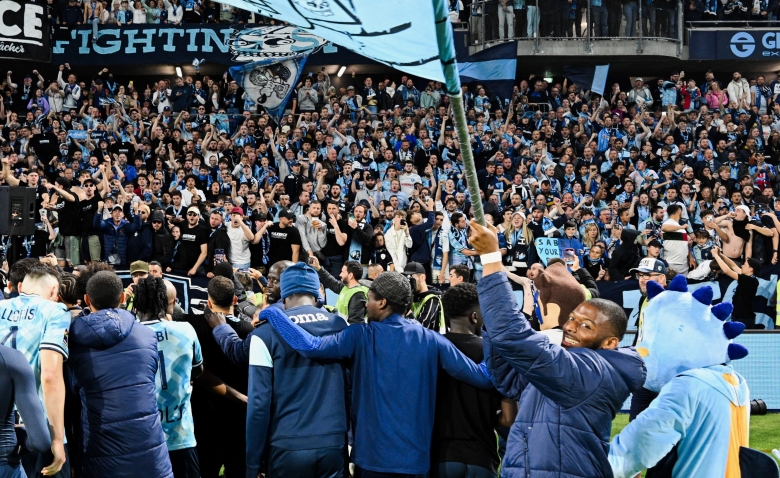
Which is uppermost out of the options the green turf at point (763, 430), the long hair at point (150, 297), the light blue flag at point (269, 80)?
the light blue flag at point (269, 80)

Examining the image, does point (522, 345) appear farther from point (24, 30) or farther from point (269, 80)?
point (24, 30)

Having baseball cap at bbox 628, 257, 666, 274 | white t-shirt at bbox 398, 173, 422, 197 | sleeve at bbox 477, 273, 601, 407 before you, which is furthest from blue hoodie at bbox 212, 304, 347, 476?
white t-shirt at bbox 398, 173, 422, 197

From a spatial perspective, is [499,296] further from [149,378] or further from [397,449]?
[149,378]

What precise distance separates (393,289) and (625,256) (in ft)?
33.0

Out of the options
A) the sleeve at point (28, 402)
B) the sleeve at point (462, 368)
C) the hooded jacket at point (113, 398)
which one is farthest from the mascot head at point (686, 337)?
the sleeve at point (28, 402)

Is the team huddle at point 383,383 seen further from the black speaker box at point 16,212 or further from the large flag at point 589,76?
the large flag at point 589,76

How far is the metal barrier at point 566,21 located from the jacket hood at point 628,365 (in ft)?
70.0

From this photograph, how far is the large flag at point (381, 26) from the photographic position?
3.16m

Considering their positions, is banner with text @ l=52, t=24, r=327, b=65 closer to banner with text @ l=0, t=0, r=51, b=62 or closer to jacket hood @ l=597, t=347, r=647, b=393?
banner with text @ l=0, t=0, r=51, b=62

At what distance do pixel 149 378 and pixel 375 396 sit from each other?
122 centimetres

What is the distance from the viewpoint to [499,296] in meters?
3.48

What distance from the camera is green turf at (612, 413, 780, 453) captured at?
873 centimetres

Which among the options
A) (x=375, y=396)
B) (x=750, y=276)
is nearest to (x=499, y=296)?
(x=375, y=396)

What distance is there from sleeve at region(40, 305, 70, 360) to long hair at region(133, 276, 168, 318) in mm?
497
